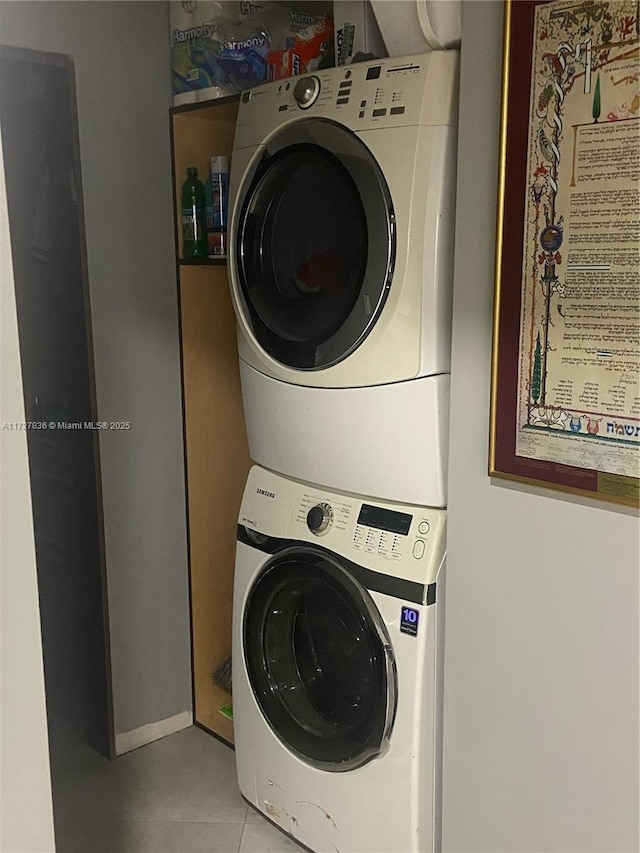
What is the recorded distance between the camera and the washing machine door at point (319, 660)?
1.79 meters

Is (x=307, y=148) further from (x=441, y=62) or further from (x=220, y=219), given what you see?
(x=220, y=219)

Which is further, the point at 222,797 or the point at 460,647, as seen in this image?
the point at 222,797

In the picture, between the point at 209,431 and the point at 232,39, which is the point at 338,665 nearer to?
the point at 209,431

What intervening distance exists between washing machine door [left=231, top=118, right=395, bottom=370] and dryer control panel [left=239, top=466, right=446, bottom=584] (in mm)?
326

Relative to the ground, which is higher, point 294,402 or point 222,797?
point 294,402

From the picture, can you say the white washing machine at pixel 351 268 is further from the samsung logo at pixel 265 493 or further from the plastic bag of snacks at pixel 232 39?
the plastic bag of snacks at pixel 232 39

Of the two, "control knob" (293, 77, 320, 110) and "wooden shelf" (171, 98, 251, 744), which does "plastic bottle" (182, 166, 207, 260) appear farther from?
"control knob" (293, 77, 320, 110)

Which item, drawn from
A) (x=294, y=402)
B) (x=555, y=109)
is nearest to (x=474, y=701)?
(x=294, y=402)

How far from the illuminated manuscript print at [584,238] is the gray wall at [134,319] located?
1.27m

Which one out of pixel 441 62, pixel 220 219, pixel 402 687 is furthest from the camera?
pixel 220 219

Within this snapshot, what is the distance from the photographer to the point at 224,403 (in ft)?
8.34

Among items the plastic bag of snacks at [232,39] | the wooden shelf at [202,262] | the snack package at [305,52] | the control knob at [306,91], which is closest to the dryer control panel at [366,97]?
the control knob at [306,91]

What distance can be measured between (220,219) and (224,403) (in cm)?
57

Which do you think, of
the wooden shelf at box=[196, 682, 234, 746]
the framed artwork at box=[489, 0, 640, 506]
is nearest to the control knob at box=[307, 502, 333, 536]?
the framed artwork at box=[489, 0, 640, 506]
